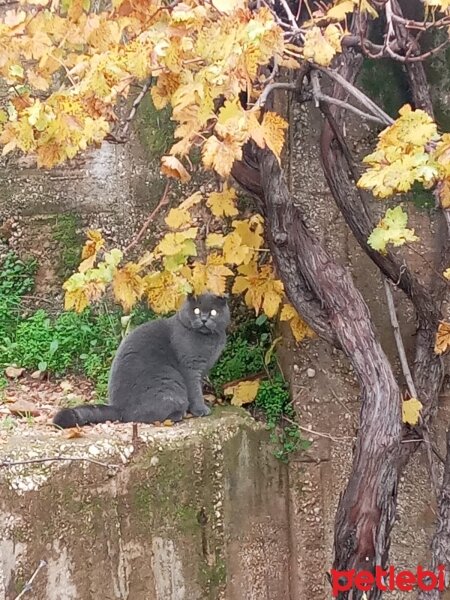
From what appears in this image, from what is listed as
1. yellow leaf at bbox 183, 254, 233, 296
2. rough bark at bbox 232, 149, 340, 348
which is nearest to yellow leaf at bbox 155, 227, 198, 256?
yellow leaf at bbox 183, 254, 233, 296

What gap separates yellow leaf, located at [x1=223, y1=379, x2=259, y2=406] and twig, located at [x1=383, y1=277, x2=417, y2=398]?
0.72m

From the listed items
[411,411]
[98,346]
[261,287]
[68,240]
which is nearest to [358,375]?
[411,411]

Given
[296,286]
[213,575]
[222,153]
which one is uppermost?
[222,153]

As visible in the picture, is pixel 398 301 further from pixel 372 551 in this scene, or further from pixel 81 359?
pixel 81 359

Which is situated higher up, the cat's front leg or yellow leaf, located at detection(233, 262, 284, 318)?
yellow leaf, located at detection(233, 262, 284, 318)

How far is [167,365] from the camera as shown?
3.57m

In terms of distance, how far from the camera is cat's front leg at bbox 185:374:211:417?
3561 mm

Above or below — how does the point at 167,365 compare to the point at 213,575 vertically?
above

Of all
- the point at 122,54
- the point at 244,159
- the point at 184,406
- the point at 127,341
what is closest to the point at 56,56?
the point at 122,54

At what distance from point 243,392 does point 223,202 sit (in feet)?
3.02

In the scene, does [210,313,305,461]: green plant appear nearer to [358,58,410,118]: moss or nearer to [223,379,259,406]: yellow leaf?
[223,379,259,406]: yellow leaf

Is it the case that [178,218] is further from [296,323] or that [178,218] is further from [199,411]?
[199,411]

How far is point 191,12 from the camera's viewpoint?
2.33 m

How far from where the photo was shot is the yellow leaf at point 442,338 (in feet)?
10.4
